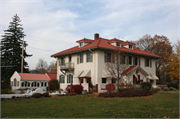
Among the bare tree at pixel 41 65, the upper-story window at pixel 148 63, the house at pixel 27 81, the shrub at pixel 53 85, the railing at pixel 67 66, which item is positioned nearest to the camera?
the railing at pixel 67 66

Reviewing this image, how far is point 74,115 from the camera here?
9.67m

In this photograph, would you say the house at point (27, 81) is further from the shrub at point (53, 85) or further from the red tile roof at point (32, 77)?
the shrub at point (53, 85)

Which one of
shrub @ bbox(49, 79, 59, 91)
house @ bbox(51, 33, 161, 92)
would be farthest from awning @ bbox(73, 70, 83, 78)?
shrub @ bbox(49, 79, 59, 91)

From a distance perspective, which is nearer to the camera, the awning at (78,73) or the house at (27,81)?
the awning at (78,73)

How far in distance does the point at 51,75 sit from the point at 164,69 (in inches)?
1031

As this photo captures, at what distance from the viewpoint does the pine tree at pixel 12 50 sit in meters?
43.2

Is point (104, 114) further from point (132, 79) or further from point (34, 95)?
point (132, 79)

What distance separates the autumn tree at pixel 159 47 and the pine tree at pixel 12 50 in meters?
29.3

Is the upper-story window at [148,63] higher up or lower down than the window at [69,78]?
higher up

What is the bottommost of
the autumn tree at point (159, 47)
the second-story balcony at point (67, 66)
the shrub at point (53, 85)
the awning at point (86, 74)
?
the shrub at point (53, 85)

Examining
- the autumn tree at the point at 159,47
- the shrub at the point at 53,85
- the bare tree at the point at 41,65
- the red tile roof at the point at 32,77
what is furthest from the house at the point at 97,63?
the bare tree at the point at 41,65

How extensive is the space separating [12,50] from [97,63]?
1020 inches

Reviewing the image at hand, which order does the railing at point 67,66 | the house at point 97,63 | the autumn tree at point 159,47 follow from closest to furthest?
the house at point 97,63 < the railing at point 67,66 < the autumn tree at point 159,47

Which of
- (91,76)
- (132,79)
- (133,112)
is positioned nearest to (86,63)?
(91,76)
